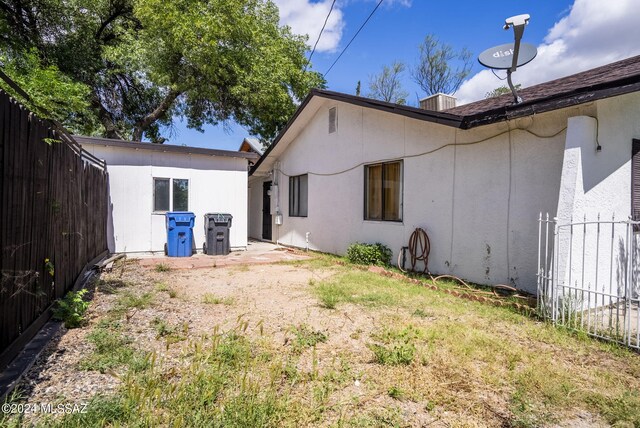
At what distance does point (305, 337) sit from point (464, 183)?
4.14m

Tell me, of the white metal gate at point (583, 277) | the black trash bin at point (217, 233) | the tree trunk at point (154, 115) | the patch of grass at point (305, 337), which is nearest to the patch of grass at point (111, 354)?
the patch of grass at point (305, 337)

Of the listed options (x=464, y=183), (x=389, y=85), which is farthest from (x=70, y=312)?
(x=389, y=85)

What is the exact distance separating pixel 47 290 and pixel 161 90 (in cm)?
1656

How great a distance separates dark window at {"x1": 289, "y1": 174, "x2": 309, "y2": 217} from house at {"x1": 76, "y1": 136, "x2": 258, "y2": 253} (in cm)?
175

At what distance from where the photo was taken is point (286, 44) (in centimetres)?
1650

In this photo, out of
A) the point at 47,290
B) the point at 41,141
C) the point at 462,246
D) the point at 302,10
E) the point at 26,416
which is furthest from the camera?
the point at 302,10

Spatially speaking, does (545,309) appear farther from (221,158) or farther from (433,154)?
(221,158)

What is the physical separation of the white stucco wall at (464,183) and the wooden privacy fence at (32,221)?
5.78m

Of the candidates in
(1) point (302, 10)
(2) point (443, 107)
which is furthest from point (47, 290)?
(1) point (302, 10)

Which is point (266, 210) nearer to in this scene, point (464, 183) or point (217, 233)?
point (217, 233)

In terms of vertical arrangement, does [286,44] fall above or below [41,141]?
above

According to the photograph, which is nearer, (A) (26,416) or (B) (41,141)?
(A) (26,416)

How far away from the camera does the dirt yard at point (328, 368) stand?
7.06ft

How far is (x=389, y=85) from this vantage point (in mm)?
25578
